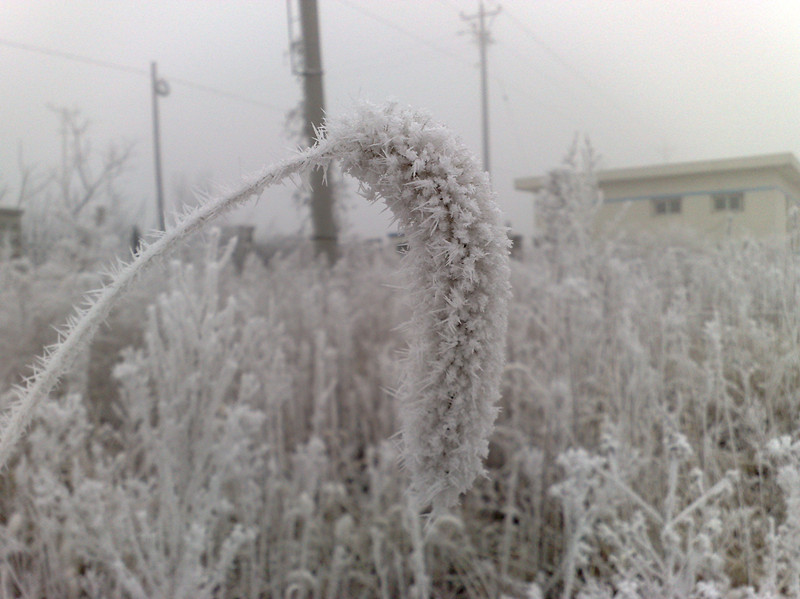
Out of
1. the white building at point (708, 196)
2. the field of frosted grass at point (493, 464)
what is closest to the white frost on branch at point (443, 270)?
the field of frosted grass at point (493, 464)

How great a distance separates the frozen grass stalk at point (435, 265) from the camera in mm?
436

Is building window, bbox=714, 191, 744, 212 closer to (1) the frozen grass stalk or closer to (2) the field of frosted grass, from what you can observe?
(2) the field of frosted grass

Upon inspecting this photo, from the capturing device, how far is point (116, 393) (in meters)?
2.26

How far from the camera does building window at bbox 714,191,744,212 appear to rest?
154 centimetres

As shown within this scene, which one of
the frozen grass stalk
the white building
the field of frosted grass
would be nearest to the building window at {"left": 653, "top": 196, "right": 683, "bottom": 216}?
the white building

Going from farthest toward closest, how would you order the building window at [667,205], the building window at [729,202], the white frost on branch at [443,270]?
1. the building window at [667,205]
2. the building window at [729,202]
3. the white frost on branch at [443,270]

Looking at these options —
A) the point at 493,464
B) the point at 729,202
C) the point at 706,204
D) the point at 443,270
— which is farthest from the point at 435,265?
the point at 493,464

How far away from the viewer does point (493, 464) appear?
6.64ft

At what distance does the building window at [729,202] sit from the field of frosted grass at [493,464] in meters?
0.10

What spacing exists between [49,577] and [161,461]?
0.35 meters

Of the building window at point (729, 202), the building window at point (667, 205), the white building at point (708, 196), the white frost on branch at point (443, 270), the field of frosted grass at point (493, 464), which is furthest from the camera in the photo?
the building window at point (667, 205)

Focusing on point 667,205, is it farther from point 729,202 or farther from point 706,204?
point 729,202

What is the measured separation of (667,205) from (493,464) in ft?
3.33

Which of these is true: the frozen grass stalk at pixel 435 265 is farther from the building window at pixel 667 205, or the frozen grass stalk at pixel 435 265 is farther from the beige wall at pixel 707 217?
the building window at pixel 667 205
